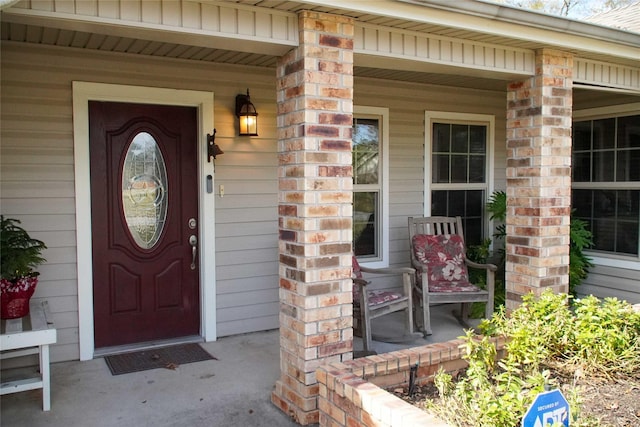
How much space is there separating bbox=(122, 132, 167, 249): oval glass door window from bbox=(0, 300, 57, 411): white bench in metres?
1.17

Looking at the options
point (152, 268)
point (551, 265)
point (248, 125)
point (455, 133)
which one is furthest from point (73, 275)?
point (455, 133)

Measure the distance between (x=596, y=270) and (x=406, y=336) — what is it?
8.54 ft

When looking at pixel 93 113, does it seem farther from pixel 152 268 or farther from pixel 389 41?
pixel 389 41

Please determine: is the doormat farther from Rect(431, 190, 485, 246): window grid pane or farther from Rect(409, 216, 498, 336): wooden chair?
Rect(431, 190, 485, 246): window grid pane

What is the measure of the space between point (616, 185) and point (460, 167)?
5.16 feet

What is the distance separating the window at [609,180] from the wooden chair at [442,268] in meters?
1.67

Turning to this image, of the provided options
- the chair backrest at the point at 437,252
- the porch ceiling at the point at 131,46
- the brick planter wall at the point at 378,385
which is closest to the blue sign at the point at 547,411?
the brick planter wall at the point at 378,385

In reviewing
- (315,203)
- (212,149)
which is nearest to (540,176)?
(315,203)

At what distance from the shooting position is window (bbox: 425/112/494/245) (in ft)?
19.2

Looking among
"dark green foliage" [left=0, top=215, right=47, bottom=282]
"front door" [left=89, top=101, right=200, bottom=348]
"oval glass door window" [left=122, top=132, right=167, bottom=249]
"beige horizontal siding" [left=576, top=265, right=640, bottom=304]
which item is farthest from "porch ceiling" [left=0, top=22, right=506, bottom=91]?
"beige horizontal siding" [left=576, top=265, right=640, bottom=304]

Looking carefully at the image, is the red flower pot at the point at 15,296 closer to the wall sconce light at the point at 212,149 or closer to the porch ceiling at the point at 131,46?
the porch ceiling at the point at 131,46

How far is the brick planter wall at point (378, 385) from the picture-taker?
2.29 metres

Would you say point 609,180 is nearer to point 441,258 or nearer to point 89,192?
point 441,258

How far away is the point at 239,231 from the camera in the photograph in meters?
4.76
